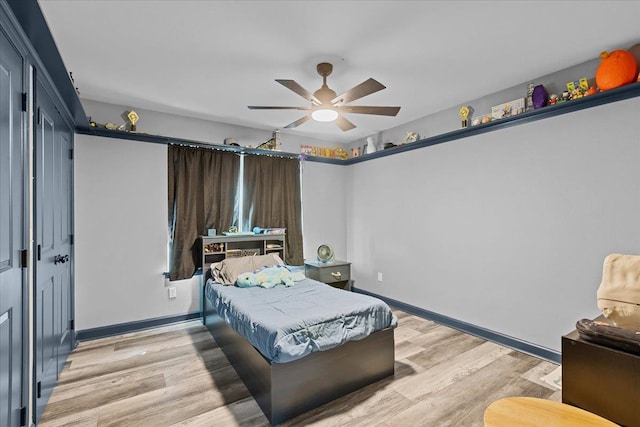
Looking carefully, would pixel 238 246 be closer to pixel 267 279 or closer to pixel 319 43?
pixel 267 279

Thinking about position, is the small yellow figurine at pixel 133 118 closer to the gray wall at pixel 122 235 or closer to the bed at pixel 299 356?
the gray wall at pixel 122 235

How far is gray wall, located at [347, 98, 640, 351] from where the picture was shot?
8.04ft

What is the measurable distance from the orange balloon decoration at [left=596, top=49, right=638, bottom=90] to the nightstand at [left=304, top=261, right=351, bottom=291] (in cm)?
345

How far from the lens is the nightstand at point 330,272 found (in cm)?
447

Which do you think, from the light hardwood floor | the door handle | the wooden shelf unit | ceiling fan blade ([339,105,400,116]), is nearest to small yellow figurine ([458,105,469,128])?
ceiling fan blade ([339,105,400,116])

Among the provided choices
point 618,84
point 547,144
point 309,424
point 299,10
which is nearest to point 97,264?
point 309,424

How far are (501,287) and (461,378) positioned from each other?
1.14 m

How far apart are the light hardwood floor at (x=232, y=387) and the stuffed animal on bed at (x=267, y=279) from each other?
715 millimetres

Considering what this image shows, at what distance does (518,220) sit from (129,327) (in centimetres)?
437

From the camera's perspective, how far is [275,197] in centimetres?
454

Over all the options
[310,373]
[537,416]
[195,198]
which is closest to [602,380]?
[537,416]

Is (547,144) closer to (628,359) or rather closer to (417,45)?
(417,45)

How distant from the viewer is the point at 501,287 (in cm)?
316

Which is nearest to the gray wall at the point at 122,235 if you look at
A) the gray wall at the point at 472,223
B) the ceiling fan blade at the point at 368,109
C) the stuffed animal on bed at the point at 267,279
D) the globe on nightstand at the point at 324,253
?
the gray wall at the point at 472,223
